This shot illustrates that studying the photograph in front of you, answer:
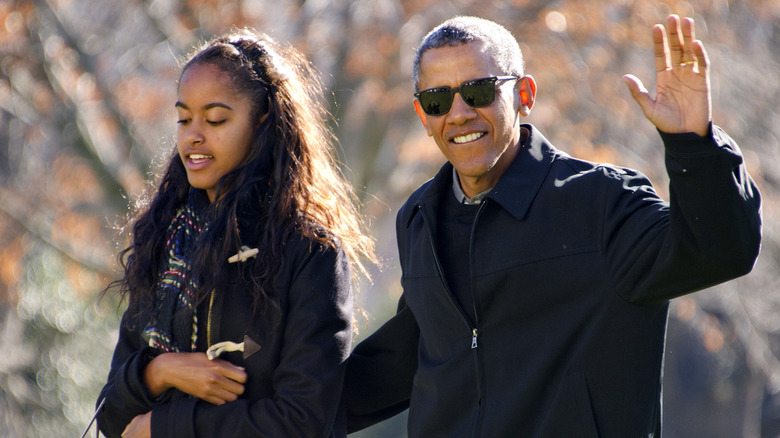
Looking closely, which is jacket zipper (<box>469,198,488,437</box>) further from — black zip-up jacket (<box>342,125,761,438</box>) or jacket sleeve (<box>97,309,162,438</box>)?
jacket sleeve (<box>97,309,162,438</box>)

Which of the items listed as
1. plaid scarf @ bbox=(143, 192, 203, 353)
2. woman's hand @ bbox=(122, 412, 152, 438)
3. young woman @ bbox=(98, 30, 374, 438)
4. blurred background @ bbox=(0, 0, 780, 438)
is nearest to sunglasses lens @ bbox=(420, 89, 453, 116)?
young woman @ bbox=(98, 30, 374, 438)

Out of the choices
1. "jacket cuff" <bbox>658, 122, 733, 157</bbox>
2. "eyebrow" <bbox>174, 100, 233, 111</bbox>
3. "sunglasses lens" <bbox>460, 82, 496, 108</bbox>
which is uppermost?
"eyebrow" <bbox>174, 100, 233, 111</bbox>

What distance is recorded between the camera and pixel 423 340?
2.91 meters

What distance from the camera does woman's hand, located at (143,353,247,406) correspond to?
2.72 metres

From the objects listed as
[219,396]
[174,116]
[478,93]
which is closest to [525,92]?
[478,93]

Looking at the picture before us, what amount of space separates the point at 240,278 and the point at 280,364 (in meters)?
0.28

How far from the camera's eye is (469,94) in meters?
2.70

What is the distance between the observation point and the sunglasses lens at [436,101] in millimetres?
2723

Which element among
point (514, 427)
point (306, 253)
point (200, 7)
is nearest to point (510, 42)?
point (306, 253)

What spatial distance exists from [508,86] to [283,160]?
0.74 m

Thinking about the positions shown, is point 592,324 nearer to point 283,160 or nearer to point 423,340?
point 423,340

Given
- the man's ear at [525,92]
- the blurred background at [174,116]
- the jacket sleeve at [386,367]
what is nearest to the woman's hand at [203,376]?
the jacket sleeve at [386,367]

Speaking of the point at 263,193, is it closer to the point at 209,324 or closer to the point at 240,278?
the point at 240,278

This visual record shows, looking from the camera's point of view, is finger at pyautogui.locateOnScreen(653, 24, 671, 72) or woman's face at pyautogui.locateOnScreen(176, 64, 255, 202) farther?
woman's face at pyautogui.locateOnScreen(176, 64, 255, 202)
